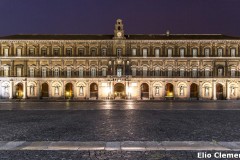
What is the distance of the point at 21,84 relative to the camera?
5412 cm

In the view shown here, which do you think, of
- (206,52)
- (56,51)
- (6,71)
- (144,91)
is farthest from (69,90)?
(206,52)

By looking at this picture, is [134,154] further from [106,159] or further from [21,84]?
[21,84]

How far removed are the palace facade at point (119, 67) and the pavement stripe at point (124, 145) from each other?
41.5m

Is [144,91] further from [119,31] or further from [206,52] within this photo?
[206,52]

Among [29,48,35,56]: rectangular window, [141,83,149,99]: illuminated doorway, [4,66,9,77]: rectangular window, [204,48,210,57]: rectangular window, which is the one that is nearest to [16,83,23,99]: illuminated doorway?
[4,66,9,77]: rectangular window

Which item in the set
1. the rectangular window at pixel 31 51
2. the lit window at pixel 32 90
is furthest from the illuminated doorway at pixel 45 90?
the rectangular window at pixel 31 51

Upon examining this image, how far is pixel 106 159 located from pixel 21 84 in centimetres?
4851

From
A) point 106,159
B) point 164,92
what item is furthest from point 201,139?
point 164,92

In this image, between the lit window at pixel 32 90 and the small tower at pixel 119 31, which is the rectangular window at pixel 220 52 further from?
the lit window at pixel 32 90

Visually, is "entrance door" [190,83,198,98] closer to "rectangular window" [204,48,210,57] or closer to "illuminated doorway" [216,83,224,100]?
"illuminated doorway" [216,83,224,100]

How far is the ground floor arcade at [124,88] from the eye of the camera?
5244 cm

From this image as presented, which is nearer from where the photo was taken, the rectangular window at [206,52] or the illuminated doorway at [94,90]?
the rectangular window at [206,52]

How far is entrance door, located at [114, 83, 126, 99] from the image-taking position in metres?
53.2

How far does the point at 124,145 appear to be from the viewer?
34.5ft
